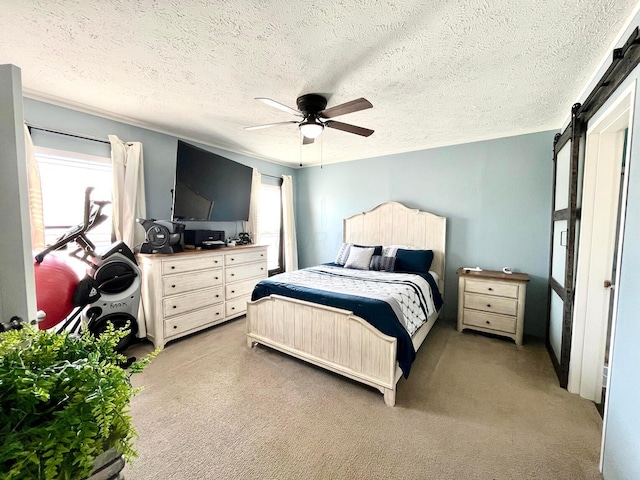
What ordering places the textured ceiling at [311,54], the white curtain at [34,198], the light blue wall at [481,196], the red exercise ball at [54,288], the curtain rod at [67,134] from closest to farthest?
the textured ceiling at [311,54] < the red exercise ball at [54,288] < the white curtain at [34,198] < the curtain rod at [67,134] < the light blue wall at [481,196]

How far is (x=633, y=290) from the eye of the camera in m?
1.21

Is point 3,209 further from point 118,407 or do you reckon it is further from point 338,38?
point 338,38

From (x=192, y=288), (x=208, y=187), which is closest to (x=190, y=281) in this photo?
(x=192, y=288)

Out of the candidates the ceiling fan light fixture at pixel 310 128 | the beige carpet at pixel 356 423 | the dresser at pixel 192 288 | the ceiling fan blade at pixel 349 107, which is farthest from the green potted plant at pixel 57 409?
the dresser at pixel 192 288

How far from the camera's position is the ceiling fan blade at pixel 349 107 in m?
1.82

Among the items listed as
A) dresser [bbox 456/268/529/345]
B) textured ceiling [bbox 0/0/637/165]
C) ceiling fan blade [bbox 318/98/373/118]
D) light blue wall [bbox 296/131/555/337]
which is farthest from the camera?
light blue wall [bbox 296/131/555/337]

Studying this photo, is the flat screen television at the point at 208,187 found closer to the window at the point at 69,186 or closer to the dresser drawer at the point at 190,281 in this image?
the dresser drawer at the point at 190,281

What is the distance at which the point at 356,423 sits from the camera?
5.81 feet

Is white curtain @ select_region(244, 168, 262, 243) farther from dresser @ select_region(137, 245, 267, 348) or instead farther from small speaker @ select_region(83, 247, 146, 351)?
small speaker @ select_region(83, 247, 146, 351)

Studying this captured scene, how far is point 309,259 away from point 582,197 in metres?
3.89

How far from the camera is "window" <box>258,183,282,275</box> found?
4.57 meters

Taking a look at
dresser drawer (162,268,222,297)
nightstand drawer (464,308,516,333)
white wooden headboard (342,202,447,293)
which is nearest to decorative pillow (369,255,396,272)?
white wooden headboard (342,202,447,293)

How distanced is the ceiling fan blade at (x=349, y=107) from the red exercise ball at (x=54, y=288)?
8.05 feet

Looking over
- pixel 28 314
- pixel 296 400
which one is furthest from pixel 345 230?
pixel 28 314
